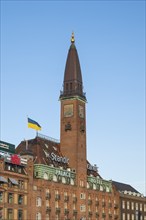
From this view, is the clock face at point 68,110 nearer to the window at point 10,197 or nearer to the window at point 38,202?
the window at point 38,202

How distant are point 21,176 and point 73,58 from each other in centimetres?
5062

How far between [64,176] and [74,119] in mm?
20150

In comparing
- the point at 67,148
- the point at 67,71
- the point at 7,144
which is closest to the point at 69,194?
the point at 67,148

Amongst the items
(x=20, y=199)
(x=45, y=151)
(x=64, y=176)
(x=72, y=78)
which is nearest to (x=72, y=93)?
(x=72, y=78)

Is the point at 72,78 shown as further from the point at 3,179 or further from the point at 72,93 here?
the point at 3,179

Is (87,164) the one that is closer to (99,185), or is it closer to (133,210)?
(99,185)

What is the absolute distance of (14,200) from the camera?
122 m

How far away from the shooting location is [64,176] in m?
143

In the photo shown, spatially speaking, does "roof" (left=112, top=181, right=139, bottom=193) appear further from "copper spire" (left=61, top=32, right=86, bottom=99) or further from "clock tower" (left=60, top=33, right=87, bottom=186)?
"copper spire" (left=61, top=32, right=86, bottom=99)

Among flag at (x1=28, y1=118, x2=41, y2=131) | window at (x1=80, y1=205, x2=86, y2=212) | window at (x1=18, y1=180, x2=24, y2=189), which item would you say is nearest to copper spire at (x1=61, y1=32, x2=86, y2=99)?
flag at (x1=28, y1=118, x2=41, y2=131)

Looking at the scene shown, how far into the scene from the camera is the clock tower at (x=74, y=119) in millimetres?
151625

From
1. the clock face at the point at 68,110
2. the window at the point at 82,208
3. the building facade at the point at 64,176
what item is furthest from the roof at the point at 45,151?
the window at the point at 82,208

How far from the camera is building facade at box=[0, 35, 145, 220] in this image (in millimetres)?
123706

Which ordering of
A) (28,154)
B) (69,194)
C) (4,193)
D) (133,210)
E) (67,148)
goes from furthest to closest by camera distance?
(133,210) → (67,148) → (69,194) → (28,154) → (4,193)
